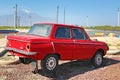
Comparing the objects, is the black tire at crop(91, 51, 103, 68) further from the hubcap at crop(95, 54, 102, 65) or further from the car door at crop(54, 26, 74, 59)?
the car door at crop(54, 26, 74, 59)

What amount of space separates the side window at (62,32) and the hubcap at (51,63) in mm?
904

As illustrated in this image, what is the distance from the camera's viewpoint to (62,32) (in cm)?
1037

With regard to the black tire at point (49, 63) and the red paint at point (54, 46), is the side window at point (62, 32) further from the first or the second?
the black tire at point (49, 63)

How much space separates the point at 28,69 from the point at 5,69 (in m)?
0.89

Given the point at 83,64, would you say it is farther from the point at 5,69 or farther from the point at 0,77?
the point at 0,77

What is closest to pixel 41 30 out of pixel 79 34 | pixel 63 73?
pixel 79 34

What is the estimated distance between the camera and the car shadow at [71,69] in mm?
9942

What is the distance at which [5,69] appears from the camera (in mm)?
10250

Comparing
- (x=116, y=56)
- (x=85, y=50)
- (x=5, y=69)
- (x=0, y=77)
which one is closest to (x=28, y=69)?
(x=5, y=69)

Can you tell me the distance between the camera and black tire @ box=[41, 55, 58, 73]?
947cm

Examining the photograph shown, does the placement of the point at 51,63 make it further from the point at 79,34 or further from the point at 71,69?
the point at 79,34

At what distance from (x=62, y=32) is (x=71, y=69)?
1896 mm

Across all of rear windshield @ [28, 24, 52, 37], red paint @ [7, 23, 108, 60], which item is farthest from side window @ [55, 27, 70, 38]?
rear windshield @ [28, 24, 52, 37]

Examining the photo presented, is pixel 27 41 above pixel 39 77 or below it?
above
